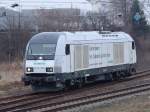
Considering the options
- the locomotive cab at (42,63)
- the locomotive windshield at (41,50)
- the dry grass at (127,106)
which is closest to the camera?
the dry grass at (127,106)

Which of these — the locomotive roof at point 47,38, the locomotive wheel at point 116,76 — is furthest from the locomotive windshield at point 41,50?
the locomotive wheel at point 116,76

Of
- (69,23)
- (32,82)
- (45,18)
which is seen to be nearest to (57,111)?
(32,82)

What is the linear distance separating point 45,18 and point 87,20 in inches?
210

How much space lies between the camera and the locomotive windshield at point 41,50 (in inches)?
1090

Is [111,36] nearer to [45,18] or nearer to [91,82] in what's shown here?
[91,82]

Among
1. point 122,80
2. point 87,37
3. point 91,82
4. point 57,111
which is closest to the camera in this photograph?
point 57,111

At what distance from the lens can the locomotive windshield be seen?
2769cm

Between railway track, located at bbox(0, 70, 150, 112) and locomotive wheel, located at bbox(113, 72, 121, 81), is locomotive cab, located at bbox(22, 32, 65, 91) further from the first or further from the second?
locomotive wheel, located at bbox(113, 72, 121, 81)

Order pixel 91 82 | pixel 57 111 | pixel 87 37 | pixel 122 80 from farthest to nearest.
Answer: pixel 122 80 < pixel 91 82 < pixel 87 37 < pixel 57 111

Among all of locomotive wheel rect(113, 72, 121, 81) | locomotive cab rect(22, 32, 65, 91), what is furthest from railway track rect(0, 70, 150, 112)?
locomotive wheel rect(113, 72, 121, 81)

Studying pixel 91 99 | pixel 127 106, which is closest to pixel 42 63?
pixel 91 99

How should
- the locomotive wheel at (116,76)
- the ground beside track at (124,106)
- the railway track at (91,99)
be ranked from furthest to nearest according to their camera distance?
1. the locomotive wheel at (116,76)
2. the railway track at (91,99)
3. the ground beside track at (124,106)

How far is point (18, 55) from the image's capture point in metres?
51.2

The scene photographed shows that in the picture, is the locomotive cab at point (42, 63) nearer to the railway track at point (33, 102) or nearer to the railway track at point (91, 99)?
the railway track at point (33, 102)
